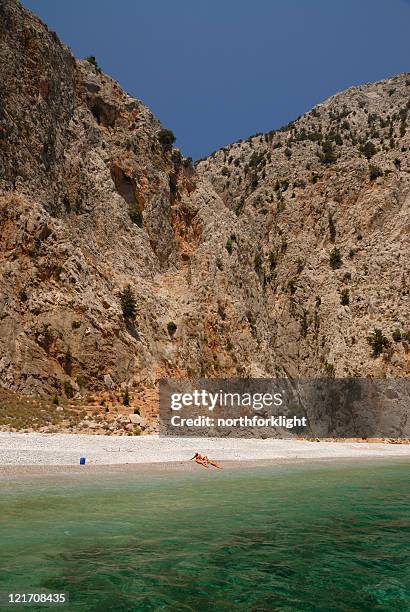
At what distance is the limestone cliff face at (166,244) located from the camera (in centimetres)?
3538

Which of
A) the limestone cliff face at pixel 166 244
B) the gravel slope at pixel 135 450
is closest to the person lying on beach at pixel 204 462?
the gravel slope at pixel 135 450

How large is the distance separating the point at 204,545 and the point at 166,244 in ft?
138

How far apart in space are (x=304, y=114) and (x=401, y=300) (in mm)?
46548

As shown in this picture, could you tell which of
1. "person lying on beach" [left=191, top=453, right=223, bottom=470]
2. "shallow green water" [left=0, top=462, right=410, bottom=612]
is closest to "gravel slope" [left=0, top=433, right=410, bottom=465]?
"person lying on beach" [left=191, top=453, right=223, bottom=470]

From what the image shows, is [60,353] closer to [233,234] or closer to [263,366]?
[263,366]

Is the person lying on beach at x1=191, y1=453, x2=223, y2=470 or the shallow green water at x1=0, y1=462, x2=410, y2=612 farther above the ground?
the person lying on beach at x1=191, y1=453, x2=223, y2=470

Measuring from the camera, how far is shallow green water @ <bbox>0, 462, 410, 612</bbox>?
7668mm

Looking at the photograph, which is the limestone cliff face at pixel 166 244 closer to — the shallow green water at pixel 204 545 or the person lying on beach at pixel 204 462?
the person lying on beach at pixel 204 462

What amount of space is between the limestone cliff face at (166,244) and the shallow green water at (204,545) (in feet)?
58.9

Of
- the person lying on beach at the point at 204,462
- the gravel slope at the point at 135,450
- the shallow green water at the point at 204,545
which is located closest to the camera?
the shallow green water at the point at 204,545

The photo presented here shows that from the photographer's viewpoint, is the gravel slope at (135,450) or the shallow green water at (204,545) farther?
the gravel slope at (135,450)

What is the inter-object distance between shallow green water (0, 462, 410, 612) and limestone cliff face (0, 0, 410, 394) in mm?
17945

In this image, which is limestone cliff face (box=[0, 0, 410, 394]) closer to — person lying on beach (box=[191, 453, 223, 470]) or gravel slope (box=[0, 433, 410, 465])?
gravel slope (box=[0, 433, 410, 465])

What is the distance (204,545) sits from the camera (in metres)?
10.5
